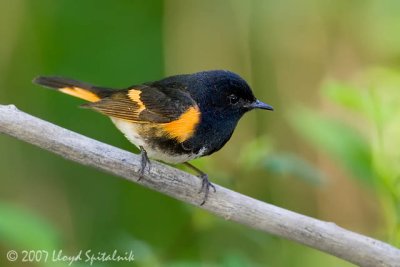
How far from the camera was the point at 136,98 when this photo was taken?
3.19 metres

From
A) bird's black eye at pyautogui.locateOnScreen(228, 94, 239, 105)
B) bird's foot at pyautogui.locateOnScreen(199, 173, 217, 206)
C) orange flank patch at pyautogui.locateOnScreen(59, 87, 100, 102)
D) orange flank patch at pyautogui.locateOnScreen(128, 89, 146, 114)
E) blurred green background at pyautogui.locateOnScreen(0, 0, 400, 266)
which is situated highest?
bird's black eye at pyautogui.locateOnScreen(228, 94, 239, 105)

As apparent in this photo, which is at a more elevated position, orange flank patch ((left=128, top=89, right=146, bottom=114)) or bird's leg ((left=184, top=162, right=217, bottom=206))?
orange flank patch ((left=128, top=89, right=146, bottom=114))

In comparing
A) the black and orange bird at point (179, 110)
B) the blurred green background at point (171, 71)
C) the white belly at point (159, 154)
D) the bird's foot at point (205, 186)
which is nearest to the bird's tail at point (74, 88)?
the black and orange bird at point (179, 110)

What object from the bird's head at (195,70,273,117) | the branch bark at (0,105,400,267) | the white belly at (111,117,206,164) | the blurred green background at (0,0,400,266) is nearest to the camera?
the branch bark at (0,105,400,267)

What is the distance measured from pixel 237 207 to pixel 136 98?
961mm

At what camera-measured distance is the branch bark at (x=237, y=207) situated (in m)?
2.35

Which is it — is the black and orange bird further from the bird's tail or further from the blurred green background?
the blurred green background

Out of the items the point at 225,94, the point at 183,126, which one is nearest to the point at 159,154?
the point at 183,126

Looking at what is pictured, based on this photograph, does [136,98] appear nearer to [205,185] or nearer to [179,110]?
[179,110]

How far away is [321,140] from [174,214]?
166cm

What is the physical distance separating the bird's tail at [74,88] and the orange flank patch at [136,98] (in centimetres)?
12

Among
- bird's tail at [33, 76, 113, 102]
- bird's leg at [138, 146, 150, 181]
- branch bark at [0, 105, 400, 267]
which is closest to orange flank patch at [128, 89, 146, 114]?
bird's tail at [33, 76, 113, 102]

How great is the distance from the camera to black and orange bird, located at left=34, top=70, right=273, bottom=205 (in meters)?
2.86

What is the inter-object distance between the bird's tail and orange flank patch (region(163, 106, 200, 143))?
1.65ft
